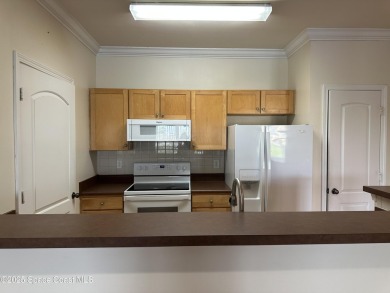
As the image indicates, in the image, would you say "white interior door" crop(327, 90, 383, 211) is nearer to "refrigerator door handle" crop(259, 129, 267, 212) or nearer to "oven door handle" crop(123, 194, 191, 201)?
"refrigerator door handle" crop(259, 129, 267, 212)

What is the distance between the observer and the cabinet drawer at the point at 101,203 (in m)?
2.62

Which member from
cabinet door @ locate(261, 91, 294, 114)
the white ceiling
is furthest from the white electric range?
the white ceiling

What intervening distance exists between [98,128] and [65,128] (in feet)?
2.07

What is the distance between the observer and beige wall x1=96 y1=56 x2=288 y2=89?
10.4ft

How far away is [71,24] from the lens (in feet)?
7.65

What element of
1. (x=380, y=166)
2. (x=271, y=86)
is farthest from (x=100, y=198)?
(x=380, y=166)

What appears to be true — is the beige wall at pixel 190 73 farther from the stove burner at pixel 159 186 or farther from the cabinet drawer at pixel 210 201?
the cabinet drawer at pixel 210 201

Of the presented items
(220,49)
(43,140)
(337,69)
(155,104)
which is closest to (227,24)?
(220,49)

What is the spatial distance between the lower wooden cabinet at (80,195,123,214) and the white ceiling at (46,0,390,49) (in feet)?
5.84

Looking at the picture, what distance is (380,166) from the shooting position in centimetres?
269

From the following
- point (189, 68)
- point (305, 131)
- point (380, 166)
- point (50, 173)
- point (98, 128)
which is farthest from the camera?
point (189, 68)

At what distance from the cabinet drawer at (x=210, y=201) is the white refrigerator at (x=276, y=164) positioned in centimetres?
27

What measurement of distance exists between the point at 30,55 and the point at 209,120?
1834mm

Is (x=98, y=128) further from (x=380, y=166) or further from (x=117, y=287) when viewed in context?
(x=380, y=166)
